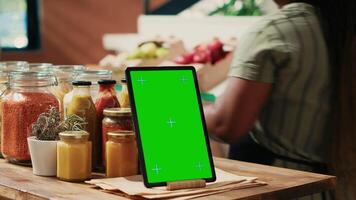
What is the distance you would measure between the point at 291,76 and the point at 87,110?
0.90 meters

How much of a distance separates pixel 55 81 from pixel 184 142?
58 centimetres

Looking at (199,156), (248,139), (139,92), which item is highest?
(139,92)

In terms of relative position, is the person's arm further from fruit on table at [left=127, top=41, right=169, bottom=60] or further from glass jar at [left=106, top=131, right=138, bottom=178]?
fruit on table at [left=127, top=41, right=169, bottom=60]

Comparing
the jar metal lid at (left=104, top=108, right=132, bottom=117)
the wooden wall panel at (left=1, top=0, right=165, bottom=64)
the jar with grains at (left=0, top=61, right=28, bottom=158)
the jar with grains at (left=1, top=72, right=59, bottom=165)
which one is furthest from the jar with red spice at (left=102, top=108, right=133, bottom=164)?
the wooden wall panel at (left=1, top=0, right=165, bottom=64)

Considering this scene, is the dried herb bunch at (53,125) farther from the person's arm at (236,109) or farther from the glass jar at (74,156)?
the person's arm at (236,109)

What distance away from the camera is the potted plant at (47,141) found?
2.08 metres

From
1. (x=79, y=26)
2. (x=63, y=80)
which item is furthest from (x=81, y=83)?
(x=79, y=26)

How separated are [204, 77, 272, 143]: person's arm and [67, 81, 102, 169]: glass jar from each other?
72 cm

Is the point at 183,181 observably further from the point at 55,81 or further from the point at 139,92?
the point at 55,81

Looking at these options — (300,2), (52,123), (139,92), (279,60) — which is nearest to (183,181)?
(139,92)

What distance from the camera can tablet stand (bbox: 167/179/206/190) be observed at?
1880 mm

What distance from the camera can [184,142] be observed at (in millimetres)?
1974

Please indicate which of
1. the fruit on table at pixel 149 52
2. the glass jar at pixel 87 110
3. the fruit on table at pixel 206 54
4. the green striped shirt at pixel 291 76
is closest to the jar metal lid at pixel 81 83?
the glass jar at pixel 87 110

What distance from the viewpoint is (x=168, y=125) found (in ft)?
6.43
